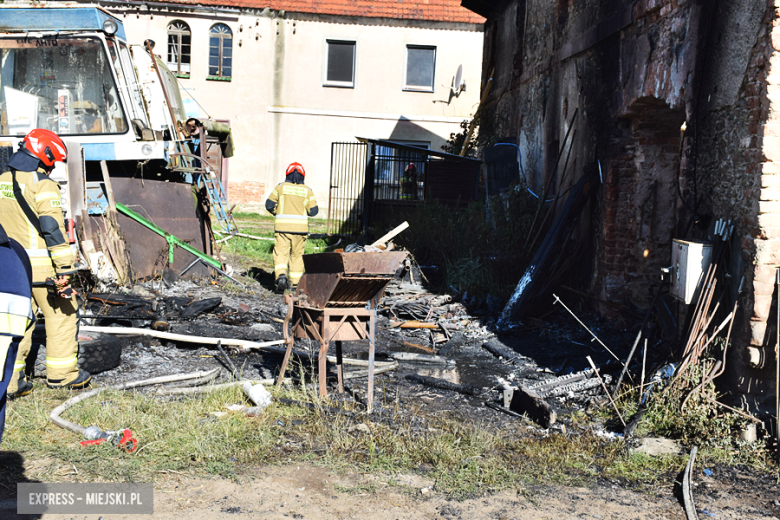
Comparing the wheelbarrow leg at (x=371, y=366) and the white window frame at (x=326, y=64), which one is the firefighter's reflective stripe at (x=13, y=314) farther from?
the white window frame at (x=326, y=64)

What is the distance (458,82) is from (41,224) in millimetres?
17456

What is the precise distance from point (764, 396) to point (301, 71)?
18.1m

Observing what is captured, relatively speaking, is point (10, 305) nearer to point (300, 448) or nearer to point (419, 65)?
point (300, 448)

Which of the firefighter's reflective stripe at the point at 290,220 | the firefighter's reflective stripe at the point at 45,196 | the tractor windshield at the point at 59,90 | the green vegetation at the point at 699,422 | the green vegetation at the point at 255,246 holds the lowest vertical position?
the green vegetation at the point at 699,422

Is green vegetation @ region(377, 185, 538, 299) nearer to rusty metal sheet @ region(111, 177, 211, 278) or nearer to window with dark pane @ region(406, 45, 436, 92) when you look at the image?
rusty metal sheet @ region(111, 177, 211, 278)

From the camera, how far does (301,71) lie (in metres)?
20.5

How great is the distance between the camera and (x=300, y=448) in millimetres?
4230

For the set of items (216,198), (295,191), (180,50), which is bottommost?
(216,198)

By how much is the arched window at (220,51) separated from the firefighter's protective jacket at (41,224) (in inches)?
645

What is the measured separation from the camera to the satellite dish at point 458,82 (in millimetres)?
20688

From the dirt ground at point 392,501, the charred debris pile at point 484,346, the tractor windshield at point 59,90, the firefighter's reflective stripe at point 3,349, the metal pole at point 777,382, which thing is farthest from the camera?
the tractor windshield at point 59,90

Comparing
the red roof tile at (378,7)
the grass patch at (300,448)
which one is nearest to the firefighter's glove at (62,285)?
the grass patch at (300,448)

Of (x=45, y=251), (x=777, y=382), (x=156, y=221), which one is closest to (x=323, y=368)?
(x=45, y=251)

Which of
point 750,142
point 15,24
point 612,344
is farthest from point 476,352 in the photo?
point 15,24
